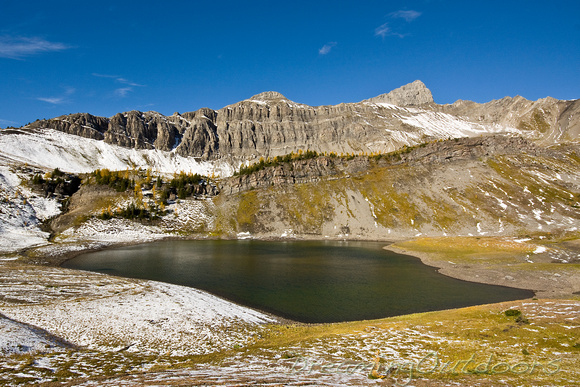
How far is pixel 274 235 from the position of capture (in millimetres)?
136000

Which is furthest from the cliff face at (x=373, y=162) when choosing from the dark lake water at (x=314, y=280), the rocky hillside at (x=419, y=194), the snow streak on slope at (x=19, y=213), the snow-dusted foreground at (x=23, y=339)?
the snow-dusted foreground at (x=23, y=339)

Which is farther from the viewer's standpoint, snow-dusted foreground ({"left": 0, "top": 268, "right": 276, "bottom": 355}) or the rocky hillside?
the rocky hillside

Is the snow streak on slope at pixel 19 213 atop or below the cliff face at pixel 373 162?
below

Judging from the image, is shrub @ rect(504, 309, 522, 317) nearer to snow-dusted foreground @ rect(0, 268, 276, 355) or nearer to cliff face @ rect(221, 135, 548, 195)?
snow-dusted foreground @ rect(0, 268, 276, 355)

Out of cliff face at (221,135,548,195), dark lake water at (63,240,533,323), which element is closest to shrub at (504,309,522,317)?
dark lake water at (63,240,533,323)

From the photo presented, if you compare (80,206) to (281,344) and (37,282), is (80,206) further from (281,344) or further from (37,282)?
(281,344)

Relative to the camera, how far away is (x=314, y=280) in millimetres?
56031

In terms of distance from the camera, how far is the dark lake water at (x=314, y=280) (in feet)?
136

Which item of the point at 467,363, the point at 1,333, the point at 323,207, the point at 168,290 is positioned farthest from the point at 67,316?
the point at 323,207

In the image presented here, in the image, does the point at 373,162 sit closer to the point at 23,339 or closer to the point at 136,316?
the point at 136,316

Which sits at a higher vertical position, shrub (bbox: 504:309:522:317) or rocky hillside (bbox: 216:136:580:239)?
rocky hillside (bbox: 216:136:580:239)

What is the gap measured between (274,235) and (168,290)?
92126mm

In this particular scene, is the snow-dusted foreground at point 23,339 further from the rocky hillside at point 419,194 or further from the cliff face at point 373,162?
the cliff face at point 373,162

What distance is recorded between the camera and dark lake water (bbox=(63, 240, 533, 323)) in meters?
41.4
